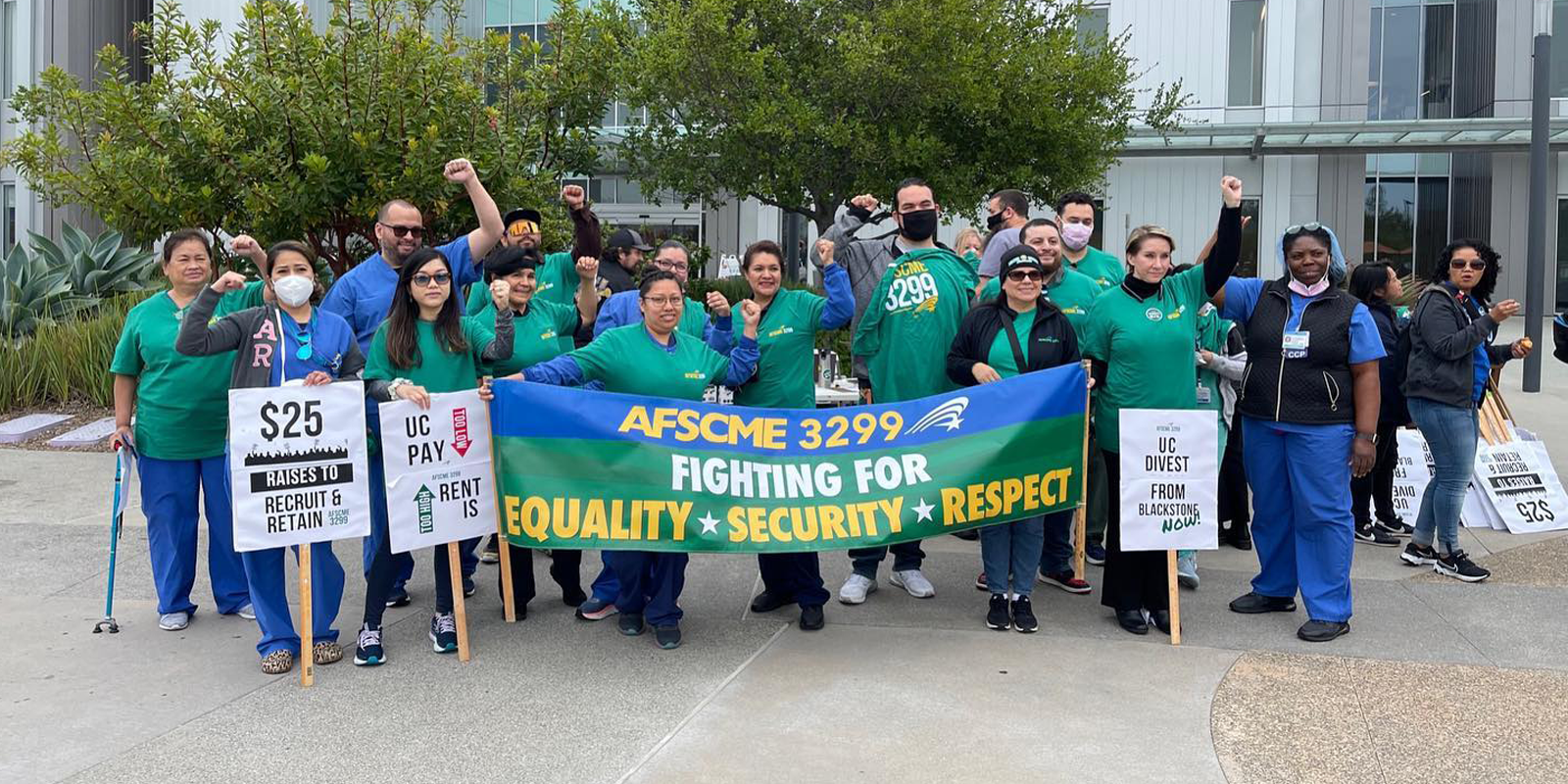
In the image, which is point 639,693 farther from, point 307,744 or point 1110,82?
point 1110,82

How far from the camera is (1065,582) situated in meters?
6.95

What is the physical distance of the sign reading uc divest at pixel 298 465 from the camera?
5340 mm

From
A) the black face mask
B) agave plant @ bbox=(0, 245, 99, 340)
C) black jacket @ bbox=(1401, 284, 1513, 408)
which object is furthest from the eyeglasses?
agave plant @ bbox=(0, 245, 99, 340)

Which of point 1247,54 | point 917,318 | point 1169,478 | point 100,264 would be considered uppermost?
point 1247,54

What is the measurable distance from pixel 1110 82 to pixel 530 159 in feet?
26.5

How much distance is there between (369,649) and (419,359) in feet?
4.32

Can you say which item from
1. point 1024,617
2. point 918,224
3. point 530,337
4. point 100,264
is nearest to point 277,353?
point 530,337

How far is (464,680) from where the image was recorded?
540 centimetres

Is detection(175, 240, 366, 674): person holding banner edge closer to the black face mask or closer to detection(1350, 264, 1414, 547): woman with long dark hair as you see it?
the black face mask

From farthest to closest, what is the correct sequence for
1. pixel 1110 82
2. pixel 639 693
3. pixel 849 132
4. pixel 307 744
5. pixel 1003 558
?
pixel 1110 82, pixel 849 132, pixel 1003 558, pixel 639 693, pixel 307 744

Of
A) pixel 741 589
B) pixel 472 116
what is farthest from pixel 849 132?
pixel 741 589

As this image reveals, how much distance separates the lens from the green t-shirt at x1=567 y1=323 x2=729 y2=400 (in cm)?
588

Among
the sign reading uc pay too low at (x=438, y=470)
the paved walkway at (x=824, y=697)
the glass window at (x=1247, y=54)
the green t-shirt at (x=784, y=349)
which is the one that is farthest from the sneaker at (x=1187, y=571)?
the glass window at (x=1247, y=54)

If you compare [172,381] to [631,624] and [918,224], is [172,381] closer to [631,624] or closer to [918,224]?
[631,624]
